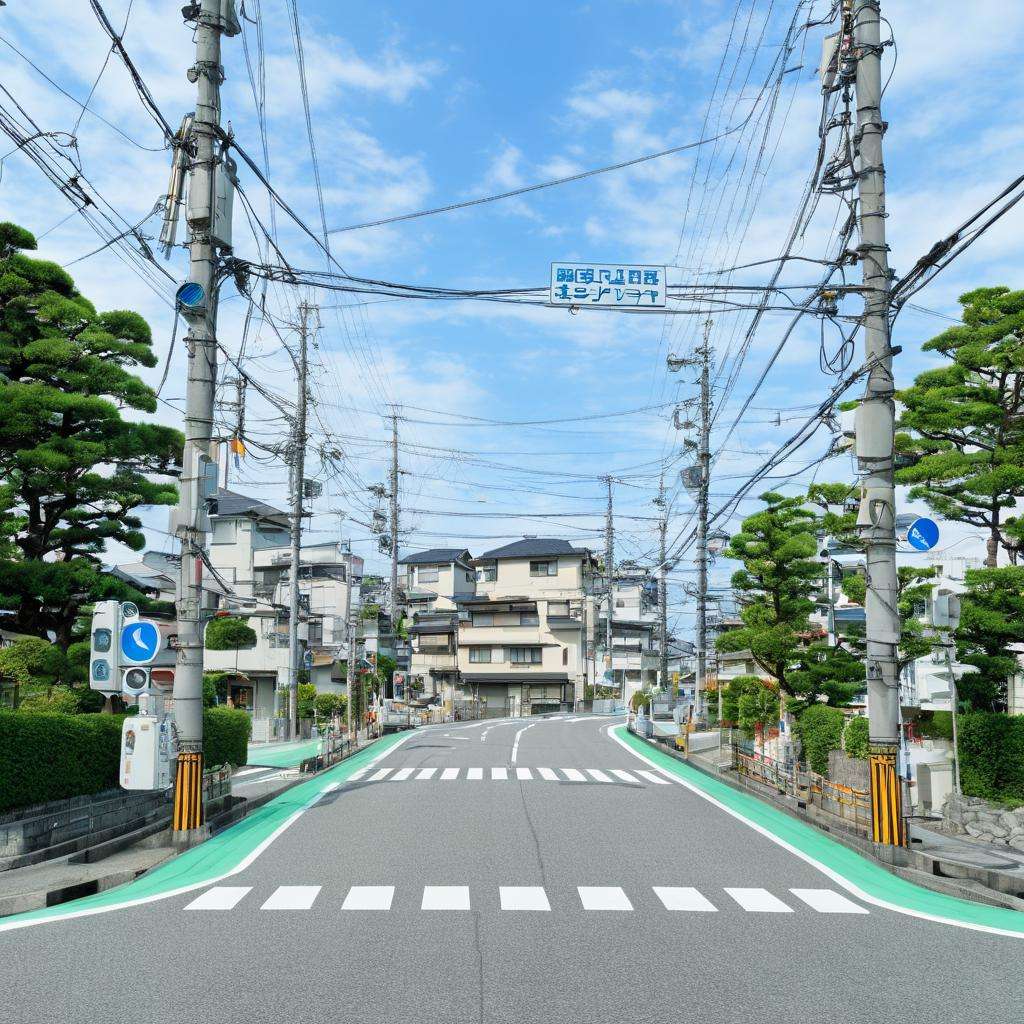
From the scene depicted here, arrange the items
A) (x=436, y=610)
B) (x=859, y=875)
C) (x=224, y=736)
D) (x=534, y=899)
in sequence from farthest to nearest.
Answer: (x=436, y=610), (x=224, y=736), (x=859, y=875), (x=534, y=899)

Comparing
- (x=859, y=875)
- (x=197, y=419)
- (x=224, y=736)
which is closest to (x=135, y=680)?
(x=197, y=419)

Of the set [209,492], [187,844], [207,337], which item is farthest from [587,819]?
[207,337]

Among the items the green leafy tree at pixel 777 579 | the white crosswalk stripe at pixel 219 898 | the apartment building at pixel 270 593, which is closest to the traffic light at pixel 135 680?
the white crosswalk stripe at pixel 219 898

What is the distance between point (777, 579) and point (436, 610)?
190 feet

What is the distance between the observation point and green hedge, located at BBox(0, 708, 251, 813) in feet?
46.0

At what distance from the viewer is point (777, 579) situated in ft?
99.2

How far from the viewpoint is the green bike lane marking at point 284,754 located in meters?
30.6

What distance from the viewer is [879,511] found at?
571 inches

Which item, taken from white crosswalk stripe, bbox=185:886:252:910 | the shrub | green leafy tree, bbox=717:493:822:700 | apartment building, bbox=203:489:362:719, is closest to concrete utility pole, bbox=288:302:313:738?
the shrub

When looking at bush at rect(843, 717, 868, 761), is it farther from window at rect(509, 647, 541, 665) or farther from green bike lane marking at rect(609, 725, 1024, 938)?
window at rect(509, 647, 541, 665)

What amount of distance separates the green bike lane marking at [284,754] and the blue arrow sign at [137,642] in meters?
15.1

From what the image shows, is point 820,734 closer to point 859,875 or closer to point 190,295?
point 859,875

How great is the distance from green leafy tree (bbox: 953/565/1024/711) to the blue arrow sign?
15.8 meters

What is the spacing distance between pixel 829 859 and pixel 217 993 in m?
9.35
